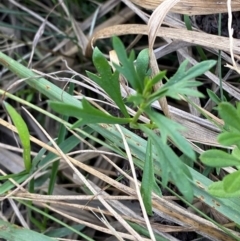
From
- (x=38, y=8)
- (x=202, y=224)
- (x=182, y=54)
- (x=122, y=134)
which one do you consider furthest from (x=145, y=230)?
(x=38, y=8)

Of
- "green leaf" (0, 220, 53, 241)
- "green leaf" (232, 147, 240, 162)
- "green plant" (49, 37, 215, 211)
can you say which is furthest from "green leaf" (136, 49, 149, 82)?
"green leaf" (0, 220, 53, 241)

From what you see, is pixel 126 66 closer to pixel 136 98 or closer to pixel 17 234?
pixel 136 98

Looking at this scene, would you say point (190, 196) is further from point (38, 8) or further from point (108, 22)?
point (38, 8)

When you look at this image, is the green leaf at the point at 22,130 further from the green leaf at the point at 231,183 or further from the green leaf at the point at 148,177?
the green leaf at the point at 231,183

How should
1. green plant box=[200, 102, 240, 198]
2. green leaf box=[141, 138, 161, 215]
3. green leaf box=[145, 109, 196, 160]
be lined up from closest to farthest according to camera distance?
green leaf box=[145, 109, 196, 160] → green plant box=[200, 102, 240, 198] → green leaf box=[141, 138, 161, 215]

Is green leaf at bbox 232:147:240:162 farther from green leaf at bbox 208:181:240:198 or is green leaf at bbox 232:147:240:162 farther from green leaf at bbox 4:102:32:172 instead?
green leaf at bbox 4:102:32:172

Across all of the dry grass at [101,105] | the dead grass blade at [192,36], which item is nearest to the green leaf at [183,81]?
the dry grass at [101,105]

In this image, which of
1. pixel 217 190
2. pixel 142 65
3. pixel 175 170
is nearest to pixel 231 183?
pixel 217 190
